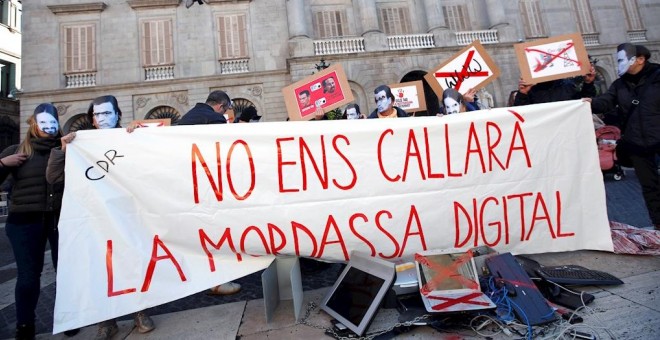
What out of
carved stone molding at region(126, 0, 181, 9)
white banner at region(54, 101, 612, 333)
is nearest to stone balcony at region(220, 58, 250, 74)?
carved stone molding at region(126, 0, 181, 9)

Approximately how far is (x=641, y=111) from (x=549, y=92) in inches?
41.8

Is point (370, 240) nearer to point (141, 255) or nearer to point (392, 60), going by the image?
point (141, 255)

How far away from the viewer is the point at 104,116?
275 centimetres

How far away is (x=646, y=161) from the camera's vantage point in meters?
3.27

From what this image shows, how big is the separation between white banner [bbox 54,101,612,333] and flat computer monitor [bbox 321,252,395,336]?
0.27m

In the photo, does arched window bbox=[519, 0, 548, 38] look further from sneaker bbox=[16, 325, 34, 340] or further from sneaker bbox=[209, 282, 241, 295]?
sneaker bbox=[16, 325, 34, 340]

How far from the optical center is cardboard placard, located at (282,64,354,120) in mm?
4820

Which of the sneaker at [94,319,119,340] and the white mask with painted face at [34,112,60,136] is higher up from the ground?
the white mask with painted face at [34,112,60,136]

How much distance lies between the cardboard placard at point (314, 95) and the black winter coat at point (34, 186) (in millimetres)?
3073

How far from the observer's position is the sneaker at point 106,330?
2.37 m

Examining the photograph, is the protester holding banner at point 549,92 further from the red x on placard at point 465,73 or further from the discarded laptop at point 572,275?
the discarded laptop at point 572,275

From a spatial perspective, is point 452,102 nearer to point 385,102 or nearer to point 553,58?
point 385,102

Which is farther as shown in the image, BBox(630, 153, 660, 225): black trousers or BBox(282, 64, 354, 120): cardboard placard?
BBox(282, 64, 354, 120): cardboard placard

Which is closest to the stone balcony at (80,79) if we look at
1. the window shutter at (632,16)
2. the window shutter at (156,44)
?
the window shutter at (156,44)
